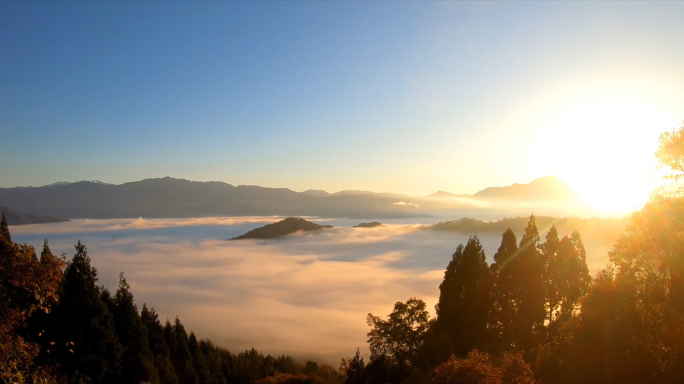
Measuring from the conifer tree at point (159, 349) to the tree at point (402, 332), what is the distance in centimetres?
2109

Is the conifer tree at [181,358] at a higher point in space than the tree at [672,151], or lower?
lower

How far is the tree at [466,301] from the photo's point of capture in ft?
81.3

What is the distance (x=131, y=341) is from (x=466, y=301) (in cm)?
2626

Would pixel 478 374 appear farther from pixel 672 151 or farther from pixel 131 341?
pixel 131 341

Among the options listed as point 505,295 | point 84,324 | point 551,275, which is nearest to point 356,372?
point 505,295

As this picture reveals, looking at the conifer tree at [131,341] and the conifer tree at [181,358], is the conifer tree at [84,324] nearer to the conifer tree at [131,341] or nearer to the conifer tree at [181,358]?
the conifer tree at [131,341]

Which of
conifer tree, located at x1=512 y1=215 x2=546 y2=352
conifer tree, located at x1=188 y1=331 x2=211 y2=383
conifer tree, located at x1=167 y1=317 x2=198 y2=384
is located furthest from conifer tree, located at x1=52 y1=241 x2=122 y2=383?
conifer tree, located at x1=512 y1=215 x2=546 y2=352

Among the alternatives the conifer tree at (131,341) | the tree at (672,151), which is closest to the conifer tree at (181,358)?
the conifer tree at (131,341)

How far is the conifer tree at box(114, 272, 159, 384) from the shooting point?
29438mm

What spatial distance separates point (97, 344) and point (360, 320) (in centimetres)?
11752

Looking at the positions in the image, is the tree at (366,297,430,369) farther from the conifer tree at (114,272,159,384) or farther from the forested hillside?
the conifer tree at (114,272,159,384)

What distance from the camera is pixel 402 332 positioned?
27172 millimetres

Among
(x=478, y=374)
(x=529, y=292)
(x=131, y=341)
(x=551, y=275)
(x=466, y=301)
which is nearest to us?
(x=478, y=374)

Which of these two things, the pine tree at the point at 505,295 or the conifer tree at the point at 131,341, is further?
the conifer tree at the point at 131,341
